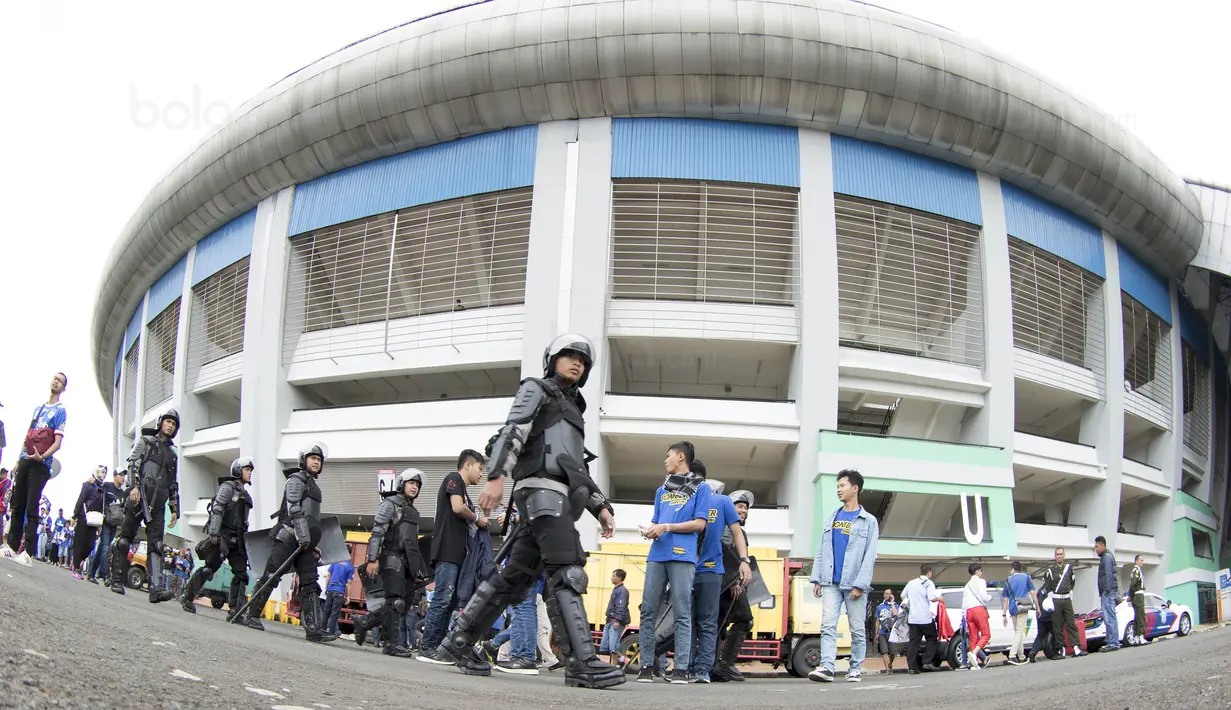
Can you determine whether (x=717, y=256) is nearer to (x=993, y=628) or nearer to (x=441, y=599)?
(x=993, y=628)

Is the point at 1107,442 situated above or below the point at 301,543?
above

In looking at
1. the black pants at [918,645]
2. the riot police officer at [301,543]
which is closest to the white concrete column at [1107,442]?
the black pants at [918,645]

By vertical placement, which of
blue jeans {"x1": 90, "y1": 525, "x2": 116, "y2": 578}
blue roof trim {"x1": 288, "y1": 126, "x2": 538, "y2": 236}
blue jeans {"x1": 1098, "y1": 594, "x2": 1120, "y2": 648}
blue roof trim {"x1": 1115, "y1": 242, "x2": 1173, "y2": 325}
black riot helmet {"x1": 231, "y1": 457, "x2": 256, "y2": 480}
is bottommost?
blue jeans {"x1": 1098, "y1": 594, "x2": 1120, "y2": 648}

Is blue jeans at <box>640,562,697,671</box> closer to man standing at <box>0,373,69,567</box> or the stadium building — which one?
man standing at <box>0,373,69,567</box>

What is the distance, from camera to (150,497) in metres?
9.62

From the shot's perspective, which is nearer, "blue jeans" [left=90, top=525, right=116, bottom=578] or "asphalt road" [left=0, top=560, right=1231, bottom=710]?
"asphalt road" [left=0, top=560, right=1231, bottom=710]

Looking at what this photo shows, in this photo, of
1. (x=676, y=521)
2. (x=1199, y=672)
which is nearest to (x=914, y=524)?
(x=676, y=521)

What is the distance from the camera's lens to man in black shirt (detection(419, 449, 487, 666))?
809 cm

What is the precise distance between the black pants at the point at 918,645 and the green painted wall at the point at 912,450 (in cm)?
709

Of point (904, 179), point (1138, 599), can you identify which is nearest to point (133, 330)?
point (904, 179)

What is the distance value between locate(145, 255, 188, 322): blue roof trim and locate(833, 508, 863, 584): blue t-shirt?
2517 centimetres

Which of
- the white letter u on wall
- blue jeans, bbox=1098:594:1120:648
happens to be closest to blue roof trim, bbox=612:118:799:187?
the white letter u on wall

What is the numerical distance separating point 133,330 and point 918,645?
32.5 meters

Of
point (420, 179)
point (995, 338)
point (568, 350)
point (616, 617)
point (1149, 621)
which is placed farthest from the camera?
point (420, 179)
